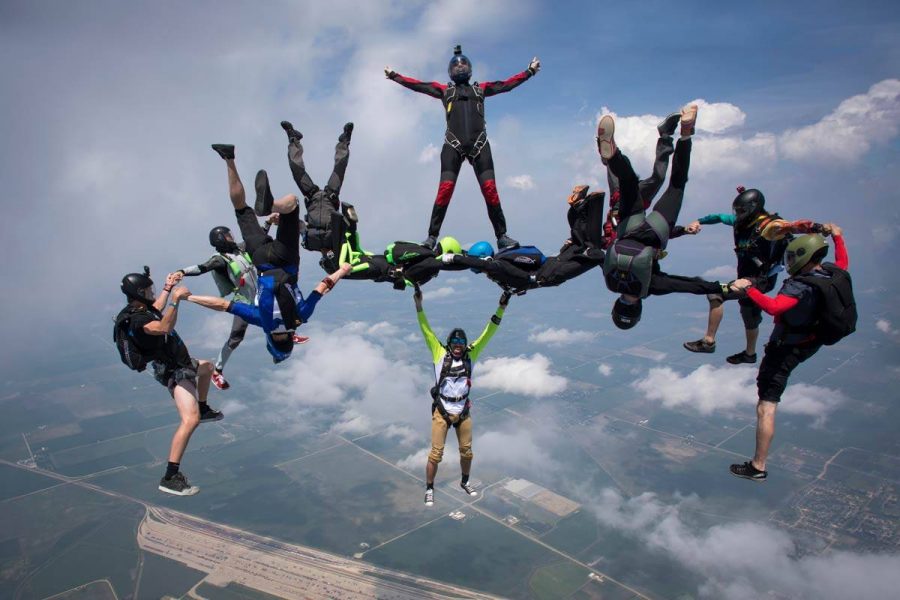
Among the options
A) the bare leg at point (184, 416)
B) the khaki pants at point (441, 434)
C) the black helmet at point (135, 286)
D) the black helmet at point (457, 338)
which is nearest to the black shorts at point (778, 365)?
the black helmet at point (457, 338)

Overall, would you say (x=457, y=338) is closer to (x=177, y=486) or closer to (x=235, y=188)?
(x=235, y=188)

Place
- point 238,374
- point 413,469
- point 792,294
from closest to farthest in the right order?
point 792,294, point 413,469, point 238,374

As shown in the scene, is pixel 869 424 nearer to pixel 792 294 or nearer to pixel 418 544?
pixel 418 544

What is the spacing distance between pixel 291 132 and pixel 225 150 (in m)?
2.35

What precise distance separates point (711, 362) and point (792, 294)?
489ft

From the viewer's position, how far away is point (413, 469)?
263 feet

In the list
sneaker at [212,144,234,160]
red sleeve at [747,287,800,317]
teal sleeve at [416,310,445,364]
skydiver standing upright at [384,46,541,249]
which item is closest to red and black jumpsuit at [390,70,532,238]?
skydiver standing upright at [384,46,541,249]

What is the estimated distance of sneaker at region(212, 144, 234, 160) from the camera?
787cm

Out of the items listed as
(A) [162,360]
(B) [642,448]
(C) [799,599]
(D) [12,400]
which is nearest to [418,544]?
(C) [799,599]

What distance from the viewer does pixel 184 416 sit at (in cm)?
910

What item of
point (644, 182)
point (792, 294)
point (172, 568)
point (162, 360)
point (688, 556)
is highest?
point (644, 182)

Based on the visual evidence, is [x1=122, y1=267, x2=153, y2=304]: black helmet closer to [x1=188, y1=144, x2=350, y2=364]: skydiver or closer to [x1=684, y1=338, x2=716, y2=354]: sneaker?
[x1=188, y1=144, x2=350, y2=364]: skydiver

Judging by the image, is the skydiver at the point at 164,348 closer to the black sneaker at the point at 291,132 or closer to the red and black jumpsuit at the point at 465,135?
the black sneaker at the point at 291,132

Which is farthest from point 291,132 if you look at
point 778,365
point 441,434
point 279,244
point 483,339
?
point 778,365
